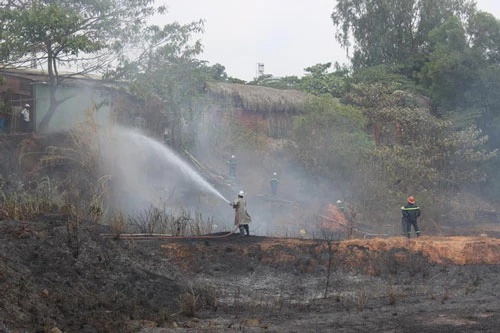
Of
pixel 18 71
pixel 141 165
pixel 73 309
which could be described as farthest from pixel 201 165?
→ pixel 73 309

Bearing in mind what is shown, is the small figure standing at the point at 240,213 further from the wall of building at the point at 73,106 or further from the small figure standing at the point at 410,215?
the wall of building at the point at 73,106

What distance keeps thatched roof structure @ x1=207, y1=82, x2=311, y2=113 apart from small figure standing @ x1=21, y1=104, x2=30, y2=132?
26.7 ft

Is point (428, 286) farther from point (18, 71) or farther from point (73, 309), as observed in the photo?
point (18, 71)

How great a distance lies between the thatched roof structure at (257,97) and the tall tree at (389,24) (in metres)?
9.46

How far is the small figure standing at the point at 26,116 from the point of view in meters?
23.8

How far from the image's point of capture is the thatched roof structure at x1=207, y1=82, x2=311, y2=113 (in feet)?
98.2

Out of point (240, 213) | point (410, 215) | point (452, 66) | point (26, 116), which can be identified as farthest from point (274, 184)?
point (452, 66)

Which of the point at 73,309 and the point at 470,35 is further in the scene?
the point at 470,35

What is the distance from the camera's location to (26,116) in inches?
938

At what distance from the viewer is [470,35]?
33.7 metres

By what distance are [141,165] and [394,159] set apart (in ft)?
32.5

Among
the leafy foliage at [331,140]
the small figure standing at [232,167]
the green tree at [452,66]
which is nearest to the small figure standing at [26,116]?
the small figure standing at [232,167]

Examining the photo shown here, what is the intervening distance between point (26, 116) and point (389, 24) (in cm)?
2433

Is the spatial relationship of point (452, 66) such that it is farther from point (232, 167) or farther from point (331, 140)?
point (232, 167)
